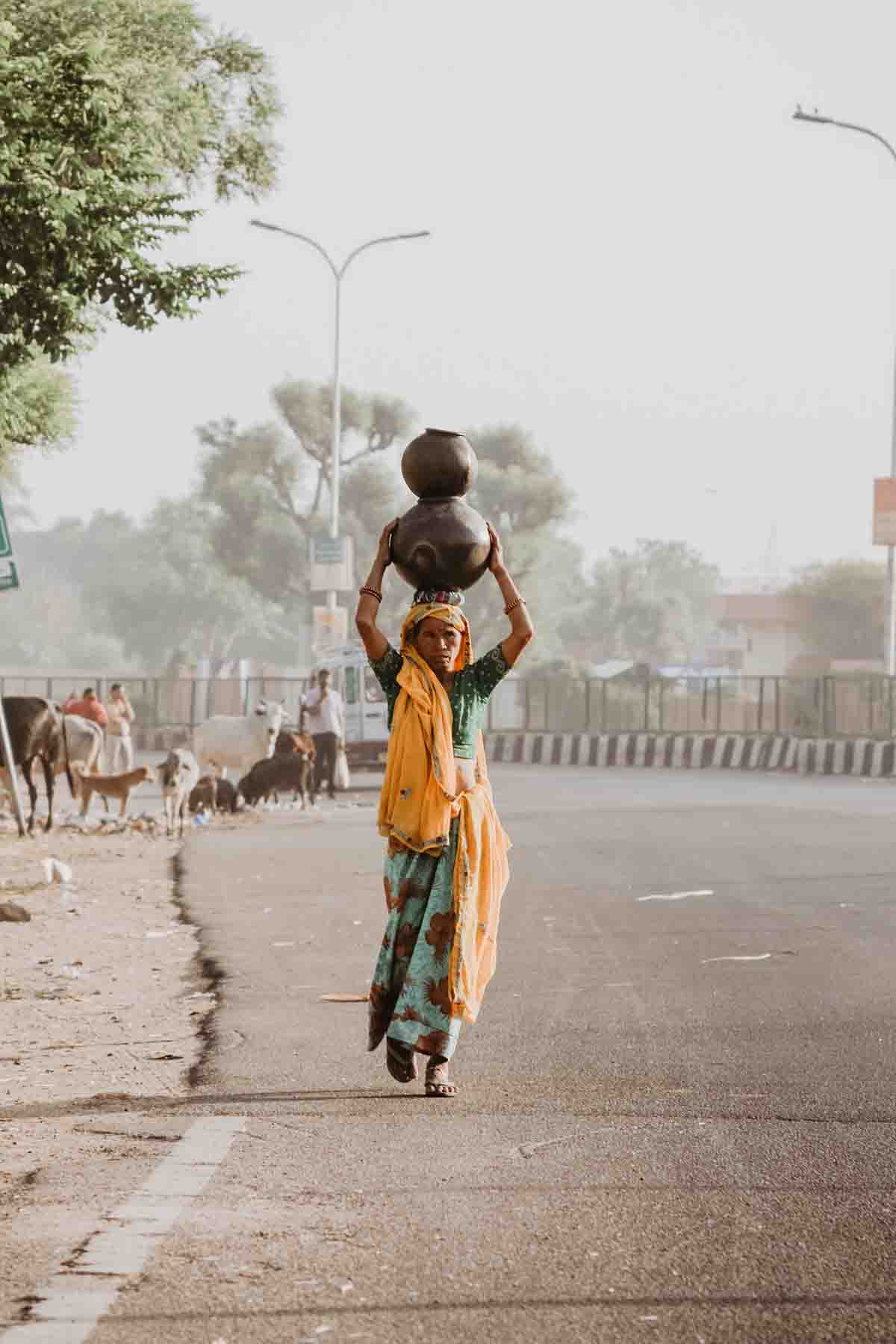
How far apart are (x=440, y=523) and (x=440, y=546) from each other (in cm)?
8

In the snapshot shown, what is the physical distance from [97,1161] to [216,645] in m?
144

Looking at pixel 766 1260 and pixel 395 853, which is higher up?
pixel 395 853

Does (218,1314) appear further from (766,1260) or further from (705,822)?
(705,822)

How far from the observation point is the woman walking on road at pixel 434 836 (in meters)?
7.46

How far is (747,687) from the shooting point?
58.5 meters

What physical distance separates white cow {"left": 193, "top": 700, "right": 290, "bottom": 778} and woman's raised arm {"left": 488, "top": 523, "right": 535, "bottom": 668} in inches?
846

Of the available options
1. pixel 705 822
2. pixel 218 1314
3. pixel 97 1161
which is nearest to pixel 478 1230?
pixel 218 1314

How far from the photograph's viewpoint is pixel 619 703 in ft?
201

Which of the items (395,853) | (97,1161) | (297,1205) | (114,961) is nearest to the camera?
(297,1205)

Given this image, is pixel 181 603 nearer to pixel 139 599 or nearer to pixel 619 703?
pixel 139 599

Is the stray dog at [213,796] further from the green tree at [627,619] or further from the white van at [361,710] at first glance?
the green tree at [627,619]

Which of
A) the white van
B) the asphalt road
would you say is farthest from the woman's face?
the white van

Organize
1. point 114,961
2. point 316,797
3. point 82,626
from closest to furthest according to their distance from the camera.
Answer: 1. point 114,961
2. point 316,797
3. point 82,626

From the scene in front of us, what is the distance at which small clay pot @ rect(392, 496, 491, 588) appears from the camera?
771cm
